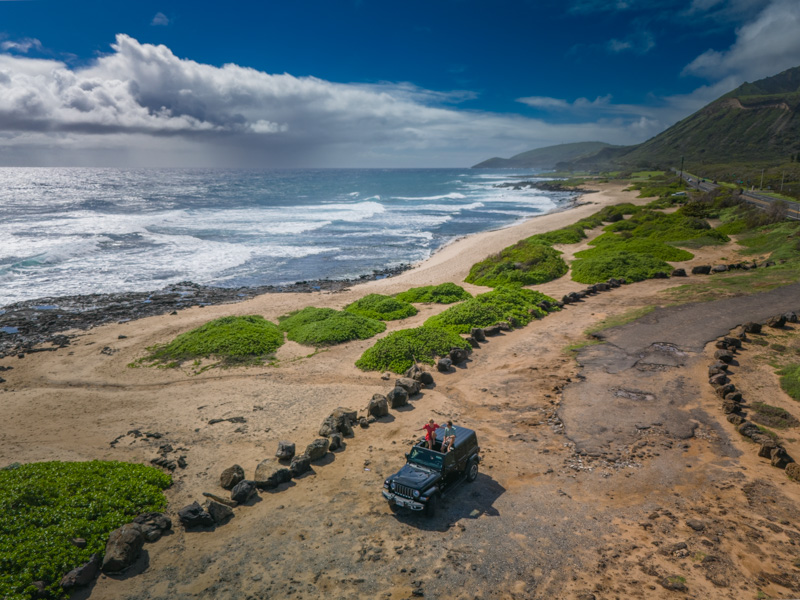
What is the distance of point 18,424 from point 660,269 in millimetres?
36766

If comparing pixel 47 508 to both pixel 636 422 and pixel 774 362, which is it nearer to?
pixel 636 422

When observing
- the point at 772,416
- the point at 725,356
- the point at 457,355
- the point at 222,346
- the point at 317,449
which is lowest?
the point at 222,346

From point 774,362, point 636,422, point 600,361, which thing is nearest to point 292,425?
point 636,422

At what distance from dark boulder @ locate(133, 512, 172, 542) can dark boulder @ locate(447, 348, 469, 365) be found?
12273 millimetres

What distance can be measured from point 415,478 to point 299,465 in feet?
11.9

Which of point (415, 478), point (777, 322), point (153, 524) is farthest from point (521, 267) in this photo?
point (153, 524)

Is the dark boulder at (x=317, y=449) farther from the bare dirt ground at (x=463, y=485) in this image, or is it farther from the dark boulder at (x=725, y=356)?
the dark boulder at (x=725, y=356)

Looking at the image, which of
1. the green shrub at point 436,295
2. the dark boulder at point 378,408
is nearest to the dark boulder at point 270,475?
the dark boulder at point 378,408

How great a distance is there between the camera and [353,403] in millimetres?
17109

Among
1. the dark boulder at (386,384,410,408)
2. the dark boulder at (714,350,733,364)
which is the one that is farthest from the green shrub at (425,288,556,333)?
the dark boulder at (714,350,733,364)

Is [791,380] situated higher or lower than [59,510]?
higher

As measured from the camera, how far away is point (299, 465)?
498 inches

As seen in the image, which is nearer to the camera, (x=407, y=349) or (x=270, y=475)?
(x=270, y=475)

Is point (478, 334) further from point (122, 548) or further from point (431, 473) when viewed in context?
point (122, 548)
